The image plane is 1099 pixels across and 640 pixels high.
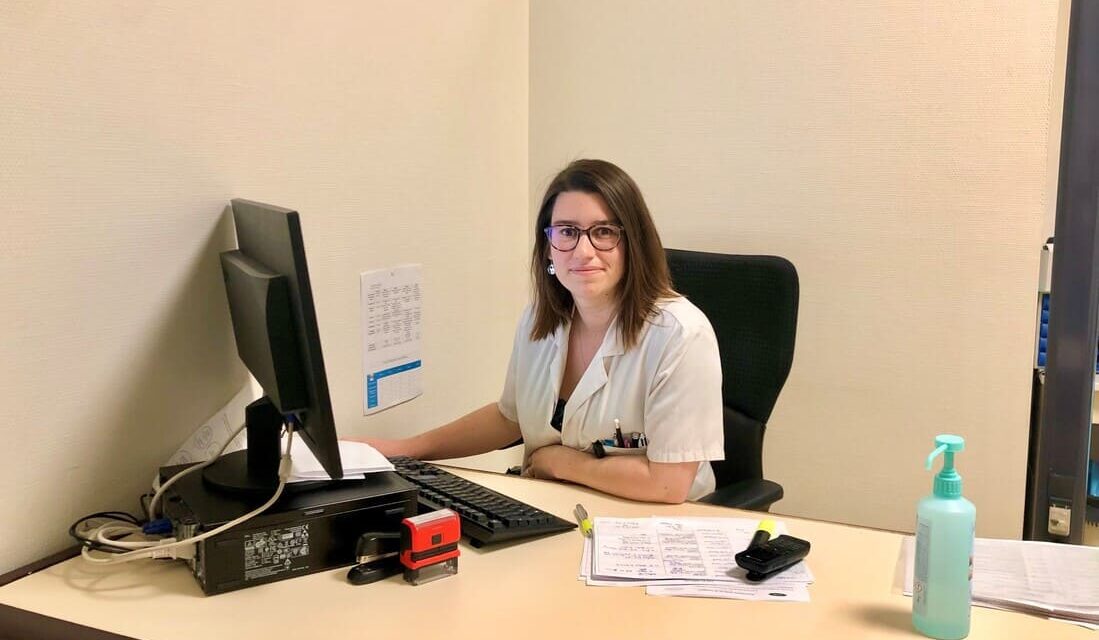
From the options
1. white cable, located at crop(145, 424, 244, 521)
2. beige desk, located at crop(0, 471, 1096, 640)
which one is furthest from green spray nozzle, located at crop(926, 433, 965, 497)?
white cable, located at crop(145, 424, 244, 521)

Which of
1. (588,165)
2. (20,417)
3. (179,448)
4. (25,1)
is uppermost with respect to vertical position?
(25,1)

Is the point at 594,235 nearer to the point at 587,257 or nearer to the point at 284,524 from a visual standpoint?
the point at 587,257

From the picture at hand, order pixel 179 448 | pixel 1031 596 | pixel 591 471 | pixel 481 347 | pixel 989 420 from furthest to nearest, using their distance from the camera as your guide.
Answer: pixel 481 347 → pixel 989 420 → pixel 591 471 → pixel 179 448 → pixel 1031 596

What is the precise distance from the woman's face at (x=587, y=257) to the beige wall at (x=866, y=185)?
78 cm

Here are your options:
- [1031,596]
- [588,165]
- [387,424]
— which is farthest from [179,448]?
[1031,596]

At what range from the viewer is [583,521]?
1.40 meters

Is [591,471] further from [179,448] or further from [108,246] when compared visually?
[108,246]

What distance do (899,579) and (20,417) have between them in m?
1.25

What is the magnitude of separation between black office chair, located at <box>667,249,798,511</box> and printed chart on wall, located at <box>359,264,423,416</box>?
2.26 feet

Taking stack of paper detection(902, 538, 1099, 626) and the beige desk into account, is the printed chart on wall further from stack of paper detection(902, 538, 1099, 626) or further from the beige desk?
stack of paper detection(902, 538, 1099, 626)

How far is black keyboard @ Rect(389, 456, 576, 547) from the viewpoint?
53.1 inches

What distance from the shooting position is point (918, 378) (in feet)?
7.48

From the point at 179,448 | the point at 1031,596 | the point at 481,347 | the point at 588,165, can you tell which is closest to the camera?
the point at 1031,596

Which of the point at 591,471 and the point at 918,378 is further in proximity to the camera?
the point at 918,378
